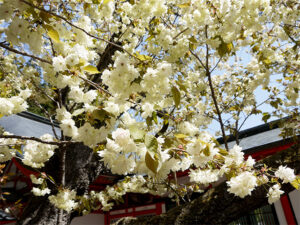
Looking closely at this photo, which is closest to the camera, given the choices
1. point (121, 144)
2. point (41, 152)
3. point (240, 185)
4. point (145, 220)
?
point (121, 144)

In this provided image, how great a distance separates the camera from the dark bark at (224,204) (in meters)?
1.77

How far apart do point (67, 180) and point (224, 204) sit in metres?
2.05

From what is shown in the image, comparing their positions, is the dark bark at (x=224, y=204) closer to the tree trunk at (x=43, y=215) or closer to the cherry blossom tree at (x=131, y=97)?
the cherry blossom tree at (x=131, y=97)

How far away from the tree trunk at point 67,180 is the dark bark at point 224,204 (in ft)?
4.76

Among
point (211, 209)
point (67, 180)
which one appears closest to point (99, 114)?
point (211, 209)

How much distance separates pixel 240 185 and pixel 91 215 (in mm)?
7210

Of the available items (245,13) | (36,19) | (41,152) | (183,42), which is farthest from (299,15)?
(41,152)

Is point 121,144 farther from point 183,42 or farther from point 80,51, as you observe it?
point 183,42

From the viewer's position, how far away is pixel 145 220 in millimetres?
2262

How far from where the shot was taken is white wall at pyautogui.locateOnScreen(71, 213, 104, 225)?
7008mm

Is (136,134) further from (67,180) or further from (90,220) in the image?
(90,220)

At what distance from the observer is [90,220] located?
7371 mm

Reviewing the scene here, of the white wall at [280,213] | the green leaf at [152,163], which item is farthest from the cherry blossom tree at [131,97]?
the white wall at [280,213]

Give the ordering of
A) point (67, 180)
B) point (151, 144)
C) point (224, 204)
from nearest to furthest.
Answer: point (151, 144) < point (224, 204) < point (67, 180)
